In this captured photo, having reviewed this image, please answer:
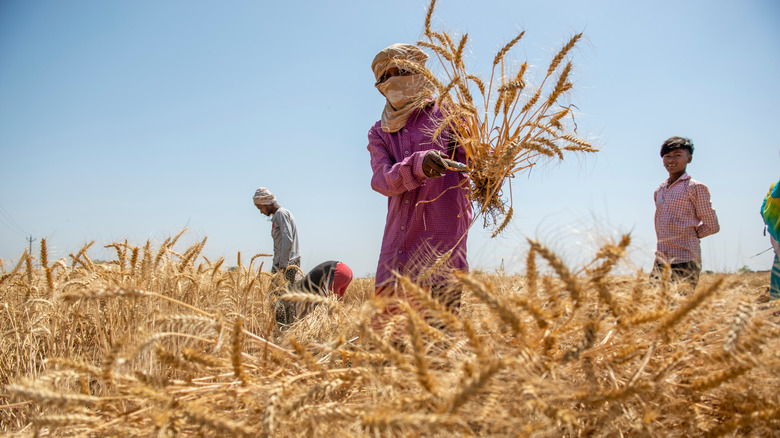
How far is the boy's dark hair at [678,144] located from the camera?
3.04m

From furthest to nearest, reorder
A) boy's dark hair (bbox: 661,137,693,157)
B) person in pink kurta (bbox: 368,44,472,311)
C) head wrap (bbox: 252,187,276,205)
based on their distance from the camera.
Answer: head wrap (bbox: 252,187,276,205), boy's dark hair (bbox: 661,137,693,157), person in pink kurta (bbox: 368,44,472,311)

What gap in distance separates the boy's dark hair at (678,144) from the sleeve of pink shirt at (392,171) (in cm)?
232

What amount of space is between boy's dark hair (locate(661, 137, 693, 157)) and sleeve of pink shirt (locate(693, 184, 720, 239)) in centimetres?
33

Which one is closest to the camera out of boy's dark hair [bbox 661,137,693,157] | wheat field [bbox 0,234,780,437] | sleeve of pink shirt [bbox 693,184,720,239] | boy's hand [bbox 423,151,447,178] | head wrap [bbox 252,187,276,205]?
wheat field [bbox 0,234,780,437]

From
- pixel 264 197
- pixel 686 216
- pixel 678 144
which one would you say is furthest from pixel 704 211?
pixel 264 197

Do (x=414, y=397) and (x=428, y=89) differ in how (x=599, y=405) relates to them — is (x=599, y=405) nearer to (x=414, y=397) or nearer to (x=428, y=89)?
(x=414, y=397)

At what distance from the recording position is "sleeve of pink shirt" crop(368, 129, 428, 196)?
5.72 ft

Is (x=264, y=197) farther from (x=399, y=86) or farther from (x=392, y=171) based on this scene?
(x=392, y=171)

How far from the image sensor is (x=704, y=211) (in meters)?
2.85

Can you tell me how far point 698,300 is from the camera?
61 centimetres

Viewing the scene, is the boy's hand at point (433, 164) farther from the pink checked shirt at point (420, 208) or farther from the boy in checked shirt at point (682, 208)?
the boy in checked shirt at point (682, 208)

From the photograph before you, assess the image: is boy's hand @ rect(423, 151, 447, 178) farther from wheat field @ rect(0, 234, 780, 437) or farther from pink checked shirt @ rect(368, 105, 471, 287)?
wheat field @ rect(0, 234, 780, 437)

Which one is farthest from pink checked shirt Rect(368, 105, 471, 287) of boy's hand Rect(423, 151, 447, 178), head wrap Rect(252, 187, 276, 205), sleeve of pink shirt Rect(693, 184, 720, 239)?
head wrap Rect(252, 187, 276, 205)

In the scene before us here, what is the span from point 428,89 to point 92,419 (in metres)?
1.56
